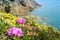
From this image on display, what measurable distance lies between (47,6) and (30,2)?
2111 millimetres

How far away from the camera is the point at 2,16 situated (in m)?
4.57

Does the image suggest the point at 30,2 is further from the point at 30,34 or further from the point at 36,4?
the point at 30,34

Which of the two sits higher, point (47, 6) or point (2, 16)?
point (2, 16)

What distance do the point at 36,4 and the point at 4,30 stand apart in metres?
20.6

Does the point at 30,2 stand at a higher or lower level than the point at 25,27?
lower

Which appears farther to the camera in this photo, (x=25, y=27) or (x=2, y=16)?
(x=2, y=16)

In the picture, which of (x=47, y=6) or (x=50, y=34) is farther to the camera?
(x=47, y=6)

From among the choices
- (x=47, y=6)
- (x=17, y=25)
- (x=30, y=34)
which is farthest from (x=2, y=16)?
(x=47, y=6)

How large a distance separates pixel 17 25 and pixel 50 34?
0.58 m

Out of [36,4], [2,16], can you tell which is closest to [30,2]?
[36,4]

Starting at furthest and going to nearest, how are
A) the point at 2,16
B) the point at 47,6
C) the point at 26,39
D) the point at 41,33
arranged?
the point at 47,6
the point at 2,16
the point at 41,33
the point at 26,39

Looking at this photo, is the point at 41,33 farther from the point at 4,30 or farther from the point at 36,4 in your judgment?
the point at 36,4

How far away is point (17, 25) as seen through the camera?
13.5 feet

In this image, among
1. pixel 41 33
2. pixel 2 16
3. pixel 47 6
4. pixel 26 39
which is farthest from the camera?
pixel 47 6
